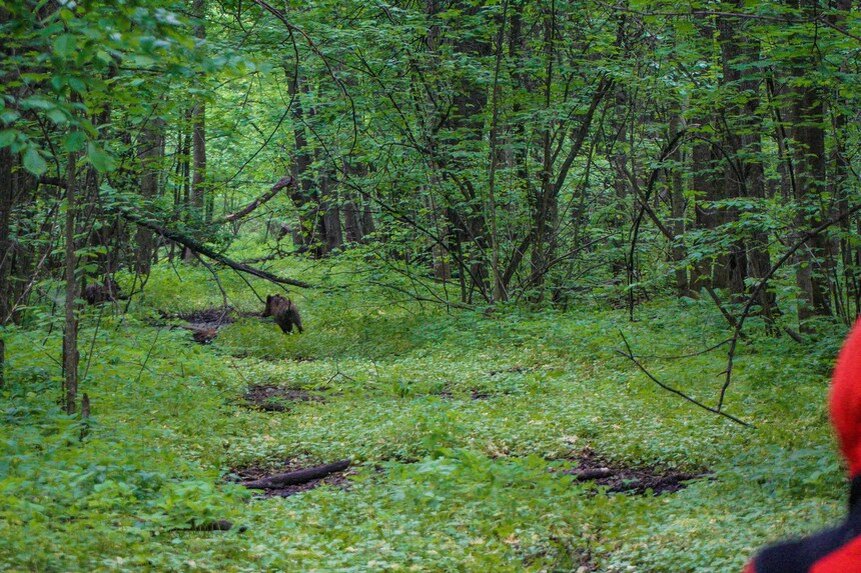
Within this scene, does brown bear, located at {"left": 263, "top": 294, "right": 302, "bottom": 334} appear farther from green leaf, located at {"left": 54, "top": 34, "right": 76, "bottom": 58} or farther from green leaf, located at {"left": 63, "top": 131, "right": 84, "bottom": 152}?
green leaf, located at {"left": 54, "top": 34, "right": 76, "bottom": 58}

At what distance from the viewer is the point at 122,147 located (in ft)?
35.6

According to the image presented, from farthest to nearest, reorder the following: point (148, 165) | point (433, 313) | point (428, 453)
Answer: point (433, 313)
point (148, 165)
point (428, 453)

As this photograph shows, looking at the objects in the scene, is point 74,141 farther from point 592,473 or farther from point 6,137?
point 592,473

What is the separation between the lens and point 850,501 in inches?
41.1

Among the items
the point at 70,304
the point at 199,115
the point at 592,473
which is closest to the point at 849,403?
the point at 592,473

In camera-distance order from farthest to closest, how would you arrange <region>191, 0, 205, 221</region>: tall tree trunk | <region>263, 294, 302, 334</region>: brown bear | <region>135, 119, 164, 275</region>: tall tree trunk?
<region>263, 294, 302, 334</region>: brown bear, <region>135, 119, 164, 275</region>: tall tree trunk, <region>191, 0, 205, 221</region>: tall tree trunk

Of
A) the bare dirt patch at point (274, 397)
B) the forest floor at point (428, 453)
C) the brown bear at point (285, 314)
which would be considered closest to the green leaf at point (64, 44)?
the forest floor at point (428, 453)

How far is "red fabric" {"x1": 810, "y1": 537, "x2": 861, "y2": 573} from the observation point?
38.6 inches

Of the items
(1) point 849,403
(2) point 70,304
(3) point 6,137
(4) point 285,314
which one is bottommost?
(4) point 285,314

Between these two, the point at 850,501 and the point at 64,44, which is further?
the point at 64,44

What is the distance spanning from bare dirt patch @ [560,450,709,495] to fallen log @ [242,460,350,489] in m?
2.22

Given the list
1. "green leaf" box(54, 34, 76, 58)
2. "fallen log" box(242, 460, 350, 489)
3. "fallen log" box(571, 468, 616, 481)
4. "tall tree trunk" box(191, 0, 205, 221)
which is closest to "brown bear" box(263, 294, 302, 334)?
"tall tree trunk" box(191, 0, 205, 221)

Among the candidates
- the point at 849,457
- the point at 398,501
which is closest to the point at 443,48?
the point at 398,501

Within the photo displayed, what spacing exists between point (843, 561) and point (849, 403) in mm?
173
